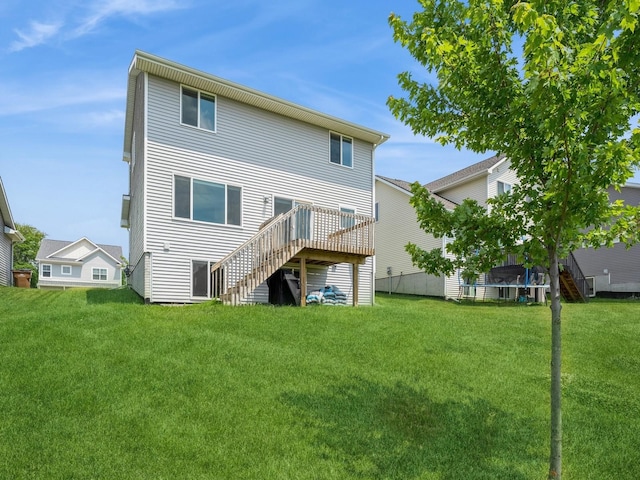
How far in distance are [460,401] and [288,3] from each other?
7.13 metres

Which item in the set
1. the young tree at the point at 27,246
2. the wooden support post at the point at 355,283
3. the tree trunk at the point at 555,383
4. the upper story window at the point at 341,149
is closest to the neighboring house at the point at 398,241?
the upper story window at the point at 341,149

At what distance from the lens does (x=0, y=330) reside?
25.6 feet

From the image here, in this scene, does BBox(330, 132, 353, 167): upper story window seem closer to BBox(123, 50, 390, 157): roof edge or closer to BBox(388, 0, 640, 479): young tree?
BBox(123, 50, 390, 157): roof edge

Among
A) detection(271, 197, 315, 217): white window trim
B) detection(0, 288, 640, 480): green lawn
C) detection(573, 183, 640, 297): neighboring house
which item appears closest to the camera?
detection(0, 288, 640, 480): green lawn

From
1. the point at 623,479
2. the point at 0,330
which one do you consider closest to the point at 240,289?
the point at 0,330

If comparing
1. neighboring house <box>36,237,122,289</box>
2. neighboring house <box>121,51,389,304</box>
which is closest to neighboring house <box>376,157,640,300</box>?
neighboring house <box>121,51,389,304</box>

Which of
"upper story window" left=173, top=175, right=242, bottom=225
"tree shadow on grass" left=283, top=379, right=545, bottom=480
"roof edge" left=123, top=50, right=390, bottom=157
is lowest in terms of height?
"tree shadow on grass" left=283, top=379, right=545, bottom=480

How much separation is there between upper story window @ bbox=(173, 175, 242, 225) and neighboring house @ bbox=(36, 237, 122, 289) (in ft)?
102

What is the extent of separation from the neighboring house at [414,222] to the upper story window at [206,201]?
10291 mm

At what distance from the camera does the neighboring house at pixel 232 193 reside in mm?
12023

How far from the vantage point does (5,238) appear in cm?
2283

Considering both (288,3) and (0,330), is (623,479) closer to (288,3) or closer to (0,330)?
(288,3)

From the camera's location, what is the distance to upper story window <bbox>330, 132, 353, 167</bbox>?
16.0 m

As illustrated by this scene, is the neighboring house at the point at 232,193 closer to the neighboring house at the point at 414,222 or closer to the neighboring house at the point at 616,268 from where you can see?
the neighboring house at the point at 414,222
